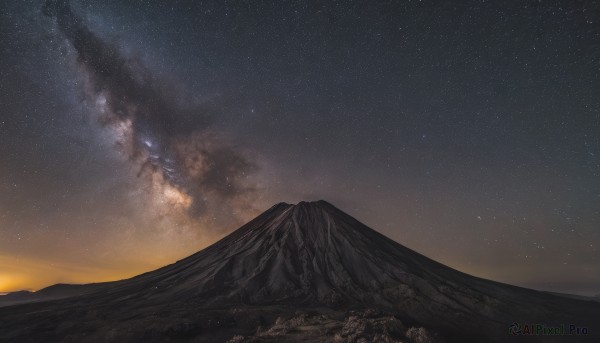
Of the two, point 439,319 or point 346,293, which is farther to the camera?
point 346,293

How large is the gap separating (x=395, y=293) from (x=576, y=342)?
17.1 meters

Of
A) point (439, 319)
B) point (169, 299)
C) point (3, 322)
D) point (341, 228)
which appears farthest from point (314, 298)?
point (3, 322)

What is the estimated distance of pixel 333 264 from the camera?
49.7 meters

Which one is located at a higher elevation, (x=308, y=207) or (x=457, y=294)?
(x=308, y=207)

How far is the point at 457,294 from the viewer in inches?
1613

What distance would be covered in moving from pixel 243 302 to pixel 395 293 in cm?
1865

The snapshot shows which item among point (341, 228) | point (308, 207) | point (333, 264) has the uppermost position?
point (308, 207)

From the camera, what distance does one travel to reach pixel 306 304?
123 feet

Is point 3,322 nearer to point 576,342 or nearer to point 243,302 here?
point 243,302

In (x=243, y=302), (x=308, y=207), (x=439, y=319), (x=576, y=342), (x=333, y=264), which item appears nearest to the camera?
(x=576, y=342)

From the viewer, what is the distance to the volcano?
2608 cm

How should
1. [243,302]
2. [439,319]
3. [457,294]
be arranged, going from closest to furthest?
[439,319]
[243,302]
[457,294]

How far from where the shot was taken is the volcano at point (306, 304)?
26.1 m

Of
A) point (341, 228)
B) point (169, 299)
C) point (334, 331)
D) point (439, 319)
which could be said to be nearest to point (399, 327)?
point (334, 331)
